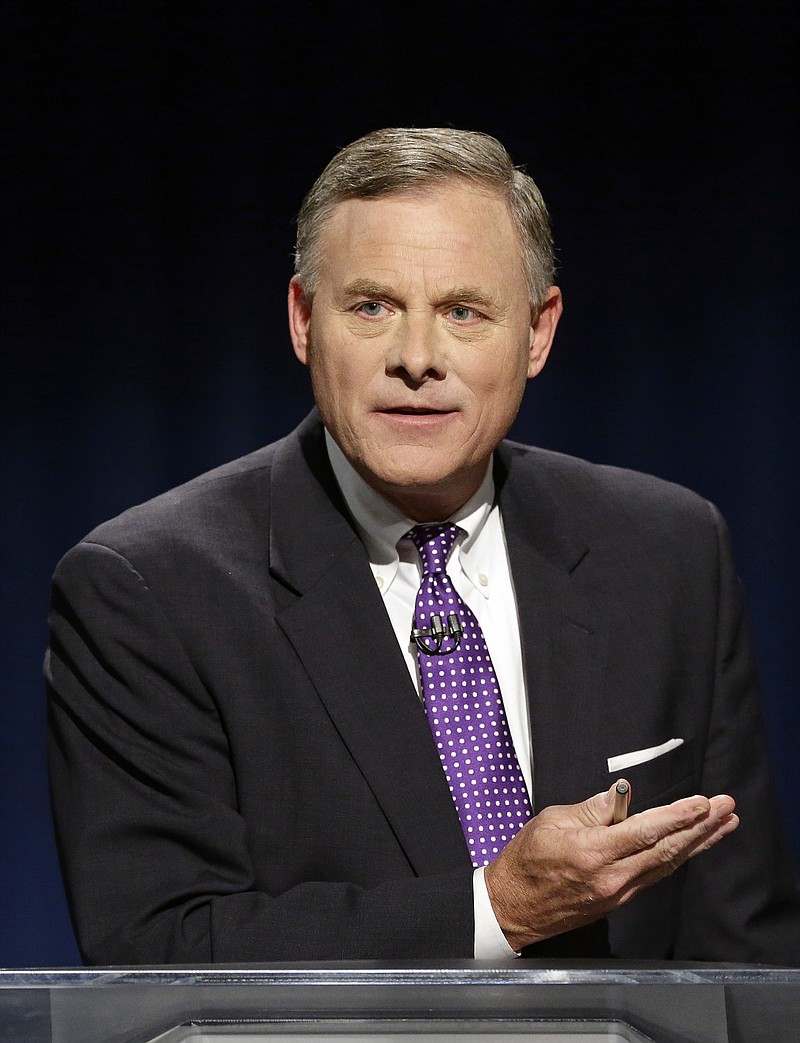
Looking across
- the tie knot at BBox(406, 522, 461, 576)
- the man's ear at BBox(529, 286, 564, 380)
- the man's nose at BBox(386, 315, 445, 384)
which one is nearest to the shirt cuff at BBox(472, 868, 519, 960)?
the tie knot at BBox(406, 522, 461, 576)

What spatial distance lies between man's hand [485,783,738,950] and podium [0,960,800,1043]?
303 millimetres

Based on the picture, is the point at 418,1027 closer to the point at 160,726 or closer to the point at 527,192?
the point at 160,726

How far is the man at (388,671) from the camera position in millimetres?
1417

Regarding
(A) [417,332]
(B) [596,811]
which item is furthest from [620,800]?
(A) [417,332]

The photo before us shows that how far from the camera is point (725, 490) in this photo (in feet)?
9.32

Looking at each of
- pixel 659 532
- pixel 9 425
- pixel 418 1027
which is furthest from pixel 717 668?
pixel 9 425

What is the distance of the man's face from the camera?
5.00ft

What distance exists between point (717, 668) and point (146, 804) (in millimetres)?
783

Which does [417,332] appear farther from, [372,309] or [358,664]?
[358,664]

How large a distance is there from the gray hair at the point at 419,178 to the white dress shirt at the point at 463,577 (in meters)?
0.27

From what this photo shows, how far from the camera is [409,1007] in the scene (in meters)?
0.80

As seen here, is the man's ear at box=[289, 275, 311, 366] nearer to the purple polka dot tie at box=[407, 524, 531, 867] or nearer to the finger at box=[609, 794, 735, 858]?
the purple polka dot tie at box=[407, 524, 531, 867]

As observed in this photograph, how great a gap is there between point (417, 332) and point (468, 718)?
45cm

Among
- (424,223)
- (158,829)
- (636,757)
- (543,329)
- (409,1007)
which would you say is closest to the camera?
(409,1007)
